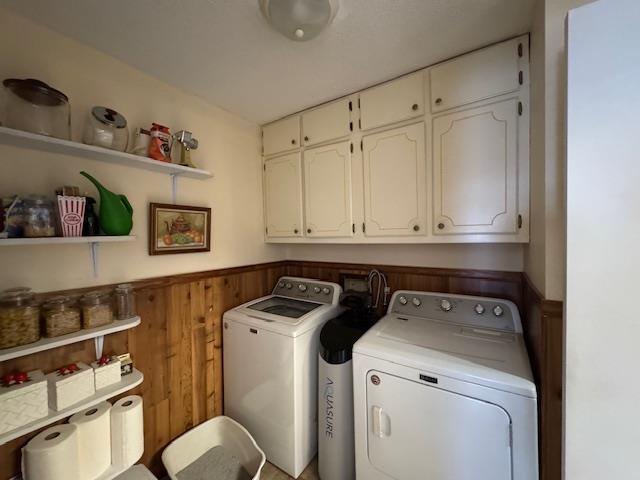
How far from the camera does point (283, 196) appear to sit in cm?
199

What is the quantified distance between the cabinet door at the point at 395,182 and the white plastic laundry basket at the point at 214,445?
1.54m

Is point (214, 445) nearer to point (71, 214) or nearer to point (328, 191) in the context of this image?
point (71, 214)

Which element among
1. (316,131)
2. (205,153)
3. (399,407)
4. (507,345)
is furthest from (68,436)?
(316,131)

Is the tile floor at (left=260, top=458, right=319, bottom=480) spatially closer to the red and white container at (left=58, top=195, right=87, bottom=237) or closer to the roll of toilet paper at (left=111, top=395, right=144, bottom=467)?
the roll of toilet paper at (left=111, top=395, right=144, bottom=467)

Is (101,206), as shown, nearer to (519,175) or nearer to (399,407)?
(399,407)

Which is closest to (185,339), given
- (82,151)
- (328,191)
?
(82,151)

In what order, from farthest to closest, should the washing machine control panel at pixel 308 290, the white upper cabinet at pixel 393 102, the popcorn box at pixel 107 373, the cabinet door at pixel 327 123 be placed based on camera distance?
the washing machine control panel at pixel 308 290, the cabinet door at pixel 327 123, the white upper cabinet at pixel 393 102, the popcorn box at pixel 107 373

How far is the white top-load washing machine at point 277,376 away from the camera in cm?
140

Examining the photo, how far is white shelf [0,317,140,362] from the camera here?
0.88 metres

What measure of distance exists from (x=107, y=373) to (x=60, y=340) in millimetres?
281

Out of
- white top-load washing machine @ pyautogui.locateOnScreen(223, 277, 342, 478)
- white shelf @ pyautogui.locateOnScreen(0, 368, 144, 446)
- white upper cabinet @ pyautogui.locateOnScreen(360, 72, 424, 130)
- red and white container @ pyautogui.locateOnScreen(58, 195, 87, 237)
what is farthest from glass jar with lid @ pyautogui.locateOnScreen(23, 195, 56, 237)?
white upper cabinet @ pyautogui.locateOnScreen(360, 72, 424, 130)

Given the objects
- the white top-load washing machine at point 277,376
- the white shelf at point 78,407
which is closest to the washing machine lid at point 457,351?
the white top-load washing machine at point 277,376

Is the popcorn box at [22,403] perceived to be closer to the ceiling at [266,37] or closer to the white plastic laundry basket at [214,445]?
the white plastic laundry basket at [214,445]

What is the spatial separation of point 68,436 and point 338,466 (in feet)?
4.20
